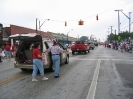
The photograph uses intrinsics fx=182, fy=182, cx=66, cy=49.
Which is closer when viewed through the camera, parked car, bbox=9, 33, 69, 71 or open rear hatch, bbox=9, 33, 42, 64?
parked car, bbox=9, 33, 69, 71

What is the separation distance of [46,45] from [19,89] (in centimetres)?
365

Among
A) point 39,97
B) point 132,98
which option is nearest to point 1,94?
point 39,97

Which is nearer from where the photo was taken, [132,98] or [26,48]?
[132,98]

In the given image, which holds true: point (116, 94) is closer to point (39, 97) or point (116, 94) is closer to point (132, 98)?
point (132, 98)

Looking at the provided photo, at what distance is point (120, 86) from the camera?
6.38 m

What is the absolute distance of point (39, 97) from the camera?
5211 millimetres

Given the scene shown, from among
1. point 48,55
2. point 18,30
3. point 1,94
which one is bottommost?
point 1,94

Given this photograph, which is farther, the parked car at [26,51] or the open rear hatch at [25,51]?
the open rear hatch at [25,51]

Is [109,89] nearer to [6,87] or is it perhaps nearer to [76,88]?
[76,88]

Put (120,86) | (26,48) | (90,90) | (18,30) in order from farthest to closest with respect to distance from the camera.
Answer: (18,30) → (26,48) → (120,86) → (90,90)

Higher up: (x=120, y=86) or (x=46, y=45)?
(x=46, y=45)

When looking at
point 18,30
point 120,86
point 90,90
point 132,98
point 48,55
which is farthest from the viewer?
point 18,30

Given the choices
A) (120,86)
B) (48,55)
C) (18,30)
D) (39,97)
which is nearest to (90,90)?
(120,86)

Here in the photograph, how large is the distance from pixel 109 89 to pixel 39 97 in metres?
2.32
